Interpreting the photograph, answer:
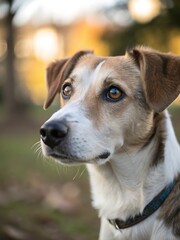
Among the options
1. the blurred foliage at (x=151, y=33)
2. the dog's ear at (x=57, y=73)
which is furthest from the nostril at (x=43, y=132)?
the blurred foliage at (x=151, y=33)

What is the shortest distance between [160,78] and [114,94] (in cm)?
37

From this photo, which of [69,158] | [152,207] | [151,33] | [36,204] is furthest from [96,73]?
[151,33]

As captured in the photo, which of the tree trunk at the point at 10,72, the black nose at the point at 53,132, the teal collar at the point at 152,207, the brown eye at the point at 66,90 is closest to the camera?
the black nose at the point at 53,132

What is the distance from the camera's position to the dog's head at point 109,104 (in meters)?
3.31

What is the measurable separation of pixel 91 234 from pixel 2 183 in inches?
125

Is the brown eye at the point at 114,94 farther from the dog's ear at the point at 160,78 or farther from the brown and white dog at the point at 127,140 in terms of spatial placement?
the dog's ear at the point at 160,78

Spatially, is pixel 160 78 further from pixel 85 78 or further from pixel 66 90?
pixel 66 90

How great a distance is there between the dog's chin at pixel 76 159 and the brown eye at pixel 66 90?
26.5 inches

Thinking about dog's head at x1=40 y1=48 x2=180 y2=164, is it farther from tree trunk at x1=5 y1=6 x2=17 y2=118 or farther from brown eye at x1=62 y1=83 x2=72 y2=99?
tree trunk at x1=5 y1=6 x2=17 y2=118

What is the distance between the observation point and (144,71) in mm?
3672

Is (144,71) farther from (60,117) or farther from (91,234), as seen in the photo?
(91,234)

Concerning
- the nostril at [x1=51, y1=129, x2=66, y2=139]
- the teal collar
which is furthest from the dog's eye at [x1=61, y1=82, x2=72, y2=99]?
the teal collar

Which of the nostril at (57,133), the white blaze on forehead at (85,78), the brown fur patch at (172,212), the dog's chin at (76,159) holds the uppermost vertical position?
the white blaze on forehead at (85,78)

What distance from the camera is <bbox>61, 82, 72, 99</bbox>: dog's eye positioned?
392 centimetres
